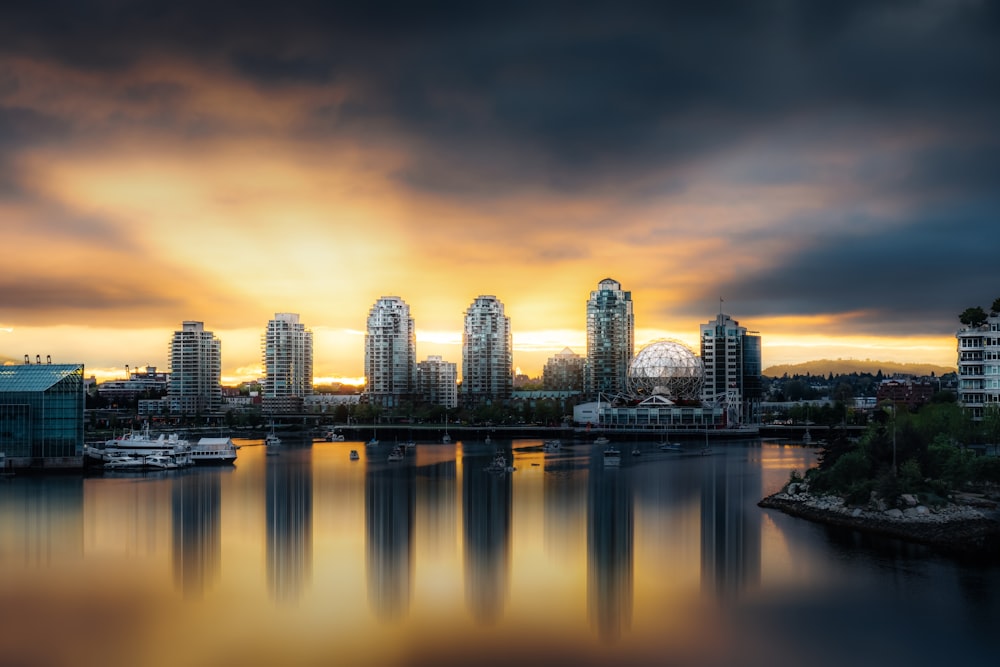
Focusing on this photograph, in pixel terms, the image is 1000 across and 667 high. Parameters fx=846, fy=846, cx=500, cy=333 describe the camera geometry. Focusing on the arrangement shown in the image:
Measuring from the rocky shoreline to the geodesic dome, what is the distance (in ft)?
234

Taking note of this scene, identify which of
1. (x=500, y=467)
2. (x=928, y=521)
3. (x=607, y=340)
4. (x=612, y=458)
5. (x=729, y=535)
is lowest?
(x=612, y=458)

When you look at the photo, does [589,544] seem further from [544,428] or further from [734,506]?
[544,428]

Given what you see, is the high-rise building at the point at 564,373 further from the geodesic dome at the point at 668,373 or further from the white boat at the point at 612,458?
A: the white boat at the point at 612,458

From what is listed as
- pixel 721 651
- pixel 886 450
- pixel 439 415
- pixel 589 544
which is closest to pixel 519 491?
pixel 589 544

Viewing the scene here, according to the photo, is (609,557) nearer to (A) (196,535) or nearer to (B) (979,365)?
(A) (196,535)

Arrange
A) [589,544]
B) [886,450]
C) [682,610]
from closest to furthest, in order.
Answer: [682,610], [589,544], [886,450]

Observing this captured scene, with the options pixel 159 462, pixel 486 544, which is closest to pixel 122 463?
pixel 159 462

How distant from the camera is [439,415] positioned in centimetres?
12331

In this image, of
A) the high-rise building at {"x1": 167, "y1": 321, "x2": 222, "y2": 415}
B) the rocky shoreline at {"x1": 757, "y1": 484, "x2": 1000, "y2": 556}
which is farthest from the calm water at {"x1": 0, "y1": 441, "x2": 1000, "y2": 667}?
the high-rise building at {"x1": 167, "y1": 321, "x2": 222, "y2": 415}

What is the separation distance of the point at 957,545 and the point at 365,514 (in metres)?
22.5

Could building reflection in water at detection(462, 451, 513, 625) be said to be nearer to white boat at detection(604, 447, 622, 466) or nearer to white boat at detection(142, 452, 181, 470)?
white boat at detection(604, 447, 622, 466)

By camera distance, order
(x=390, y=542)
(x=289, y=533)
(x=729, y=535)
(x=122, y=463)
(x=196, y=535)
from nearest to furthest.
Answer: (x=390, y=542), (x=729, y=535), (x=196, y=535), (x=289, y=533), (x=122, y=463)

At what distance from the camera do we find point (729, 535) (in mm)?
30844

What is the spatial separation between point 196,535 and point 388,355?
370ft
